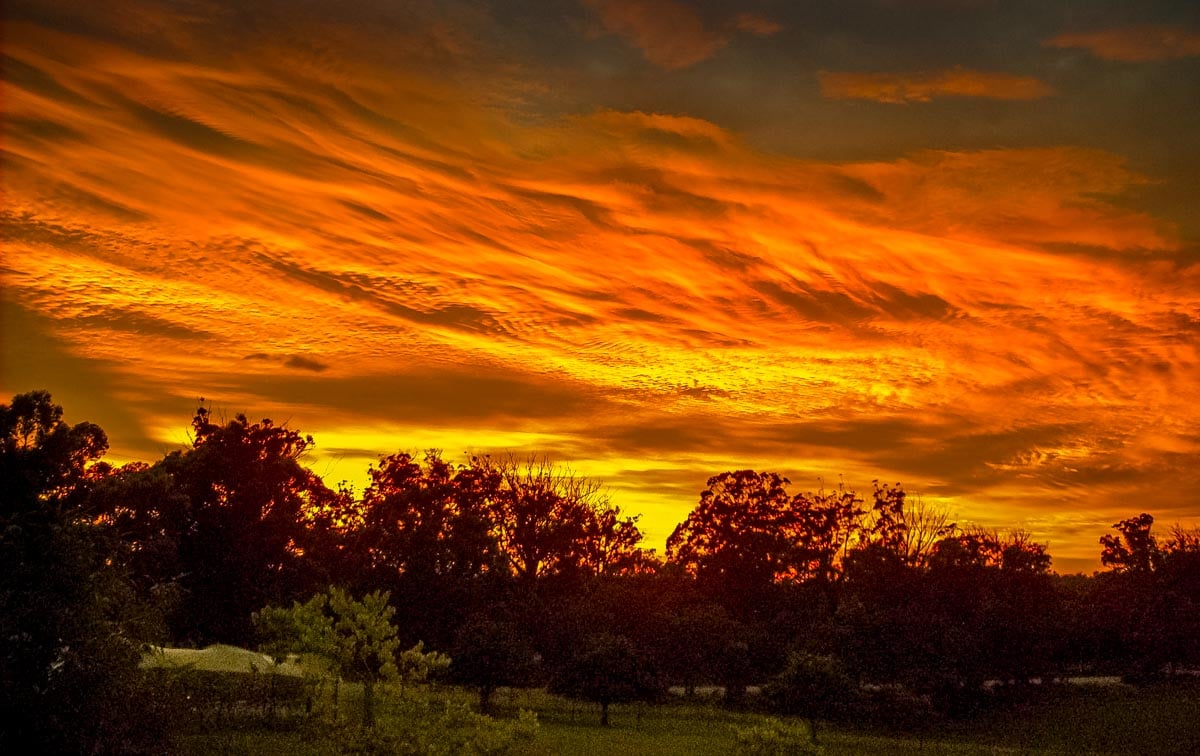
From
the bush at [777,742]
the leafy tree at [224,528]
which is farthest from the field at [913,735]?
the leafy tree at [224,528]

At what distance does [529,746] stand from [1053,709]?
2729 centimetres

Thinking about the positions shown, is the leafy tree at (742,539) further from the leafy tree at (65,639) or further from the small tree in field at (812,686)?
the leafy tree at (65,639)

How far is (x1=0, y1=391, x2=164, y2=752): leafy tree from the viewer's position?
17500 mm

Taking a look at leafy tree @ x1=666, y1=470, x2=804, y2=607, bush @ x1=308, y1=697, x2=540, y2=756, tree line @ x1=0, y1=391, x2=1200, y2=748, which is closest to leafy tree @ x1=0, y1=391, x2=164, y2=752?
bush @ x1=308, y1=697, x2=540, y2=756

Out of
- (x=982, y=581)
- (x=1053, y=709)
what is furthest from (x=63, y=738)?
(x=982, y=581)

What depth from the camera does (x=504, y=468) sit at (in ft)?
201

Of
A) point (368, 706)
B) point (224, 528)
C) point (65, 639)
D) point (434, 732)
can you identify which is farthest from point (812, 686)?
point (224, 528)

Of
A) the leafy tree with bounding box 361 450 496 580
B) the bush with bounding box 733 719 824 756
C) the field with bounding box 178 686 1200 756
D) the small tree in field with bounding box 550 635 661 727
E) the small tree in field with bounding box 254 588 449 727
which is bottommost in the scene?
the field with bounding box 178 686 1200 756

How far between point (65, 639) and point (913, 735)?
34674 millimetres

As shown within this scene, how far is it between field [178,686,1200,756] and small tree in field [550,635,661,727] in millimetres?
1311

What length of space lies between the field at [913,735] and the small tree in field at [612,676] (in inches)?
51.6

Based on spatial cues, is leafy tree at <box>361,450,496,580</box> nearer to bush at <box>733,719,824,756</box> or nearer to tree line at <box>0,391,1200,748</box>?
tree line at <box>0,391,1200,748</box>

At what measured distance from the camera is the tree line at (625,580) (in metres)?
44.5

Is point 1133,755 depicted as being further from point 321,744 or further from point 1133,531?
point 321,744
